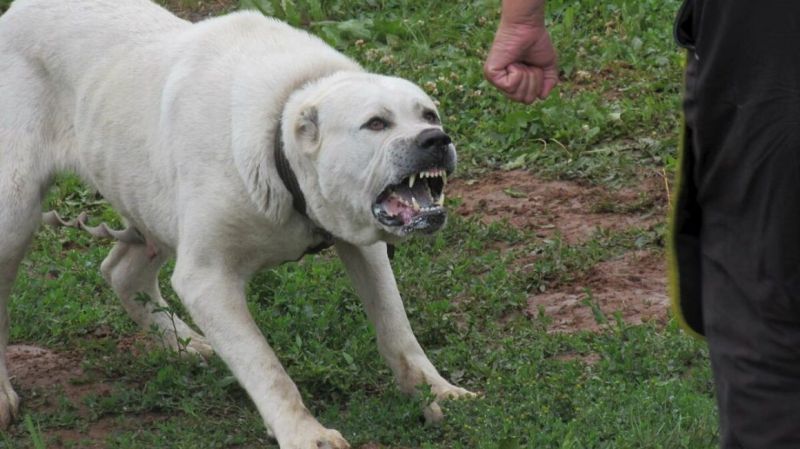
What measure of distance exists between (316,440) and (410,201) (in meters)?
0.80

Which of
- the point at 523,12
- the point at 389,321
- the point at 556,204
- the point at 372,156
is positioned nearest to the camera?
the point at 523,12

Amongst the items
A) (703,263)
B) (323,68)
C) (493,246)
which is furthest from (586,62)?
(703,263)

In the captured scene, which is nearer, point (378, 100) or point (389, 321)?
point (378, 100)

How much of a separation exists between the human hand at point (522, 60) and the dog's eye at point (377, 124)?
2.92 feet

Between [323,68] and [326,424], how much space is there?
47.1 inches

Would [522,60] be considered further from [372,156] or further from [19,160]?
[19,160]

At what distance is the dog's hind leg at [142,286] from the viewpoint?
5.71 m

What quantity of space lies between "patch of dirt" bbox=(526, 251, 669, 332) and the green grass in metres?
0.08

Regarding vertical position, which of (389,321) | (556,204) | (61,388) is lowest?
(556,204)

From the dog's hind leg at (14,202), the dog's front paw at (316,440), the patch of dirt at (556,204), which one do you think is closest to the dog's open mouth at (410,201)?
the dog's front paw at (316,440)

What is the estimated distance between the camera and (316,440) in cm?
440

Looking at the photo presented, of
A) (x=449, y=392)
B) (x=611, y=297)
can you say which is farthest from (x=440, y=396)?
(x=611, y=297)

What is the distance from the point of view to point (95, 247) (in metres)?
6.96

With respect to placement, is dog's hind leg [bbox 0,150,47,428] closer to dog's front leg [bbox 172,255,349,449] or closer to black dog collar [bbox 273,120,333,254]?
dog's front leg [bbox 172,255,349,449]
